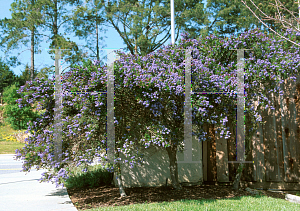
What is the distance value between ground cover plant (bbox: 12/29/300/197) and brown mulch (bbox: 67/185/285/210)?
741mm

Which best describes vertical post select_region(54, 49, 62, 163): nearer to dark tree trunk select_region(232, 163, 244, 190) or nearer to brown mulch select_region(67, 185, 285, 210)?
brown mulch select_region(67, 185, 285, 210)

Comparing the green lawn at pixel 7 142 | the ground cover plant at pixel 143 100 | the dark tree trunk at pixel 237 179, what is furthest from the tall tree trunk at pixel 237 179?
the green lawn at pixel 7 142

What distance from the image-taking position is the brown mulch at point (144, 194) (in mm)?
5016

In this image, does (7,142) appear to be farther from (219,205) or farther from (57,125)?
(219,205)

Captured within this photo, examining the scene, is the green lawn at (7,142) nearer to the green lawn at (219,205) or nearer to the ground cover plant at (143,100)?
the ground cover plant at (143,100)

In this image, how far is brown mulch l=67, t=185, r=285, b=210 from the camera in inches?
197

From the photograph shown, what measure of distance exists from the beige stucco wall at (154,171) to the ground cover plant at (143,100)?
702 mm

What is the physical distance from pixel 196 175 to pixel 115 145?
2.46 m

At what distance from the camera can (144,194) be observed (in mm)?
5469

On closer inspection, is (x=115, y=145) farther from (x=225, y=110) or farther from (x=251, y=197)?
(x=251, y=197)

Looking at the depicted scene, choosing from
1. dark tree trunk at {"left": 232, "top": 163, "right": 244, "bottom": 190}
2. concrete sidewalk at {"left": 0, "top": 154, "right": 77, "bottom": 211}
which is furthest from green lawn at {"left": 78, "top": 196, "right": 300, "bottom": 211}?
concrete sidewalk at {"left": 0, "top": 154, "right": 77, "bottom": 211}

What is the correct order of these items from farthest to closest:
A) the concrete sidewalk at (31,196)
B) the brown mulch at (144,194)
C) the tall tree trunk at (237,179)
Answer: the tall tree trunk at (237,179)
the brown mulch at (144,194)
the concrete sidewalk at (31,196)

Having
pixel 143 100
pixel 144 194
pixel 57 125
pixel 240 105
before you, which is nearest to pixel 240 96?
pixel 240 105

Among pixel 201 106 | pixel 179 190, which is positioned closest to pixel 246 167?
pixel 179 190
